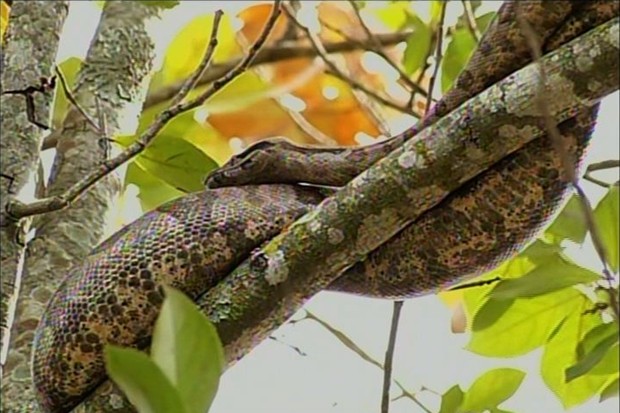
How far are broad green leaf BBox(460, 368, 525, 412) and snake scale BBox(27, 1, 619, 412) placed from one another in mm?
132

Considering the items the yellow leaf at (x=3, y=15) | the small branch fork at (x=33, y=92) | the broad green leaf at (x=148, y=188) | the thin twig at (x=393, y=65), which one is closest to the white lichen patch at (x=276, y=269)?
Answer: the small branch fork at (x=33, y=92)

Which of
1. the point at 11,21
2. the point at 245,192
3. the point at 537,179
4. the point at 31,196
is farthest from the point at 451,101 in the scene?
the point at 11,21

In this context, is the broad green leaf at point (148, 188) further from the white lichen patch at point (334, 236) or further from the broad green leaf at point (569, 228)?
the white lichen patch at point (334, 236)

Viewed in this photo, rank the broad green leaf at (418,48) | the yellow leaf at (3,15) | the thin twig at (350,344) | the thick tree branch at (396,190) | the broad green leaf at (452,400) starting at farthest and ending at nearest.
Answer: the broad green leaf at (418,48) < the yellow leaf at (3,15) < the thin twig at (350,344) < the broad green leaf at (452,400) < the thick tree branch at (396,190)

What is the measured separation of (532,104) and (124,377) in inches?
15.2

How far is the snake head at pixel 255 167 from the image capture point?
1235mm

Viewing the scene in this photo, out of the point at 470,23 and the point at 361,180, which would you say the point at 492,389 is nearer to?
the point at 361,180

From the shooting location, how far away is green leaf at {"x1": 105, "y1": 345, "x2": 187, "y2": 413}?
763 millimetres

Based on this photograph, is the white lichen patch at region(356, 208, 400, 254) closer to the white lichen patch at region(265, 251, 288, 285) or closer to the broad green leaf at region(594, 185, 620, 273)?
the white lichen patch at region(265, 251, 288, 285)

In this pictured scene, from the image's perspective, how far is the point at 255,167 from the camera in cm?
124

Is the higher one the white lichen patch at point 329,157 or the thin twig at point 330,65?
the thin twig at point 330,65

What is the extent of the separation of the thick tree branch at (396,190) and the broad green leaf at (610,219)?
319 mm

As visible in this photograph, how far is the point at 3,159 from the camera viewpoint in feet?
4.67

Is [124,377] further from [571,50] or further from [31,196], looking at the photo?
[31,196]
